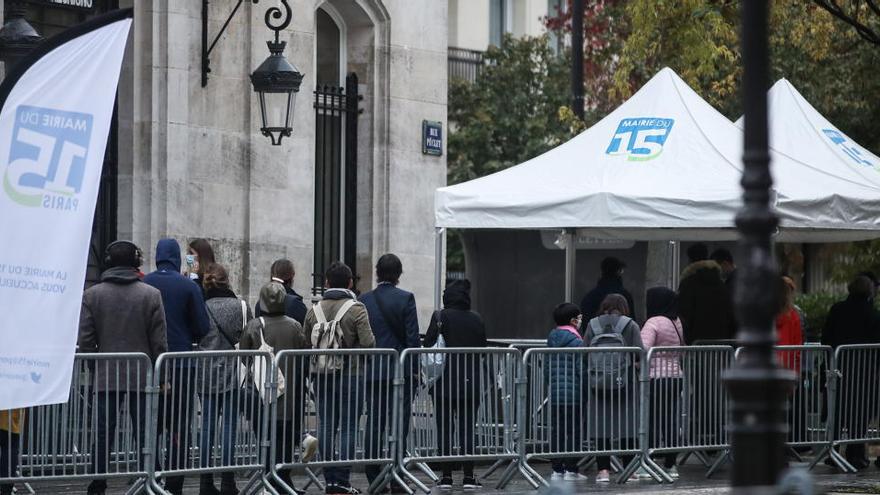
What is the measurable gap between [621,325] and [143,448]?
4147mm

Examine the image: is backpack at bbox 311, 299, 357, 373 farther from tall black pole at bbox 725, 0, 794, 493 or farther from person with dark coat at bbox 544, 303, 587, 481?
tall black pole at bbox 725, 0, 794, 493

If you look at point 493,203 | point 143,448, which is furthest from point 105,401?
point 493,203

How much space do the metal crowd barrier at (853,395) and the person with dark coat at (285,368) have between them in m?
4.77

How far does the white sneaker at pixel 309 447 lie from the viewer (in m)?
12.7

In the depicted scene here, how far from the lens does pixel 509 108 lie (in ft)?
119

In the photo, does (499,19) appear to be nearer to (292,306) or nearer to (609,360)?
(609,360)

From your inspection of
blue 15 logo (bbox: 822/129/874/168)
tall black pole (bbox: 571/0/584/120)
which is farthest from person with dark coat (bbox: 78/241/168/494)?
tall black pole (bbox: 571/0/584/120)

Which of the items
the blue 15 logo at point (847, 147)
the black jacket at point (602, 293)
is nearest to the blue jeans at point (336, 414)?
the black jacket at point (602, 293)

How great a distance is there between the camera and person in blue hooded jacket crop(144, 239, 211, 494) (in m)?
12.1

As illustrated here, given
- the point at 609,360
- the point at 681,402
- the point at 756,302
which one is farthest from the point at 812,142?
the point at 756,302

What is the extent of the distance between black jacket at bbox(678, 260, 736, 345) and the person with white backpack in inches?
135

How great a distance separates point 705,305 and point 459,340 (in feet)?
8.80

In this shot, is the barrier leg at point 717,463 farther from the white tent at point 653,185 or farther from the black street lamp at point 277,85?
the black street lamp at point 277,85

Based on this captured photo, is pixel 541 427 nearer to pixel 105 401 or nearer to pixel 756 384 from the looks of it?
pixel 105 401
